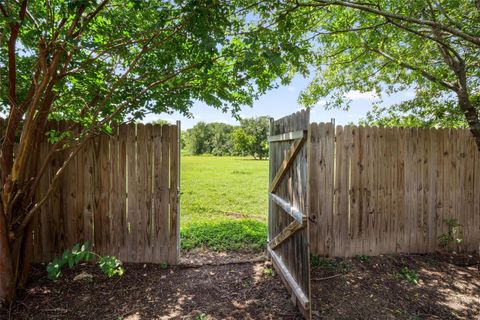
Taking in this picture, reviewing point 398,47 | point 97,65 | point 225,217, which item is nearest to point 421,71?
point 398,47

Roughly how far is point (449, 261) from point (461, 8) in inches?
140

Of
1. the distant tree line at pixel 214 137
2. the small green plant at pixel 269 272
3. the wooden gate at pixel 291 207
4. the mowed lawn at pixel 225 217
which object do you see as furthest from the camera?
the distant tree line at pixel 214 137

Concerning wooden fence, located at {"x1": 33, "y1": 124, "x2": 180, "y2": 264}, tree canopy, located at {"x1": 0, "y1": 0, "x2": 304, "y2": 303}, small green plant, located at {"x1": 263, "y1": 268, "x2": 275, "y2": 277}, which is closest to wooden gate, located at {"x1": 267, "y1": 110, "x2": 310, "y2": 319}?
small green plant, located at {"x1": 263, "y1": 268, "x2": 275, "y2": 277}

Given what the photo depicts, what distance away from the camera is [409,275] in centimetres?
342

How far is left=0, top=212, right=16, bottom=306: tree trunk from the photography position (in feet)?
8.52

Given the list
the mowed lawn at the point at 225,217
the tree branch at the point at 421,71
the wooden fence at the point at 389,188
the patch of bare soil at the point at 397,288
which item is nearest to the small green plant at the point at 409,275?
the patch of bare soil at the point at 397,288

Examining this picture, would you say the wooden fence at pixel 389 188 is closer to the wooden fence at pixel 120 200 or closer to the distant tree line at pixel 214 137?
the wooden fence at pixel 120 200

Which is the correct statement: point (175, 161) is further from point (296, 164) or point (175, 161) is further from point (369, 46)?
point (369, 46)

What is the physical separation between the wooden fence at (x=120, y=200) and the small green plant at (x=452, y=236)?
396 centimetres

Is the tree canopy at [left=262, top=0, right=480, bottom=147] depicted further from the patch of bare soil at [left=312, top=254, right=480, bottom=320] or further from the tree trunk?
the tree trunk

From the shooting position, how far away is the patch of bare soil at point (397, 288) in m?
2.77

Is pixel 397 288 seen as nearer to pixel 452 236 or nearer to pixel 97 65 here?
pixel 452 236

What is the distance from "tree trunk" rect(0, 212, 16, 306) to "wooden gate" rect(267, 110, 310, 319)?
2.84 m

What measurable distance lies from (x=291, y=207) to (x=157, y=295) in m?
1.79
